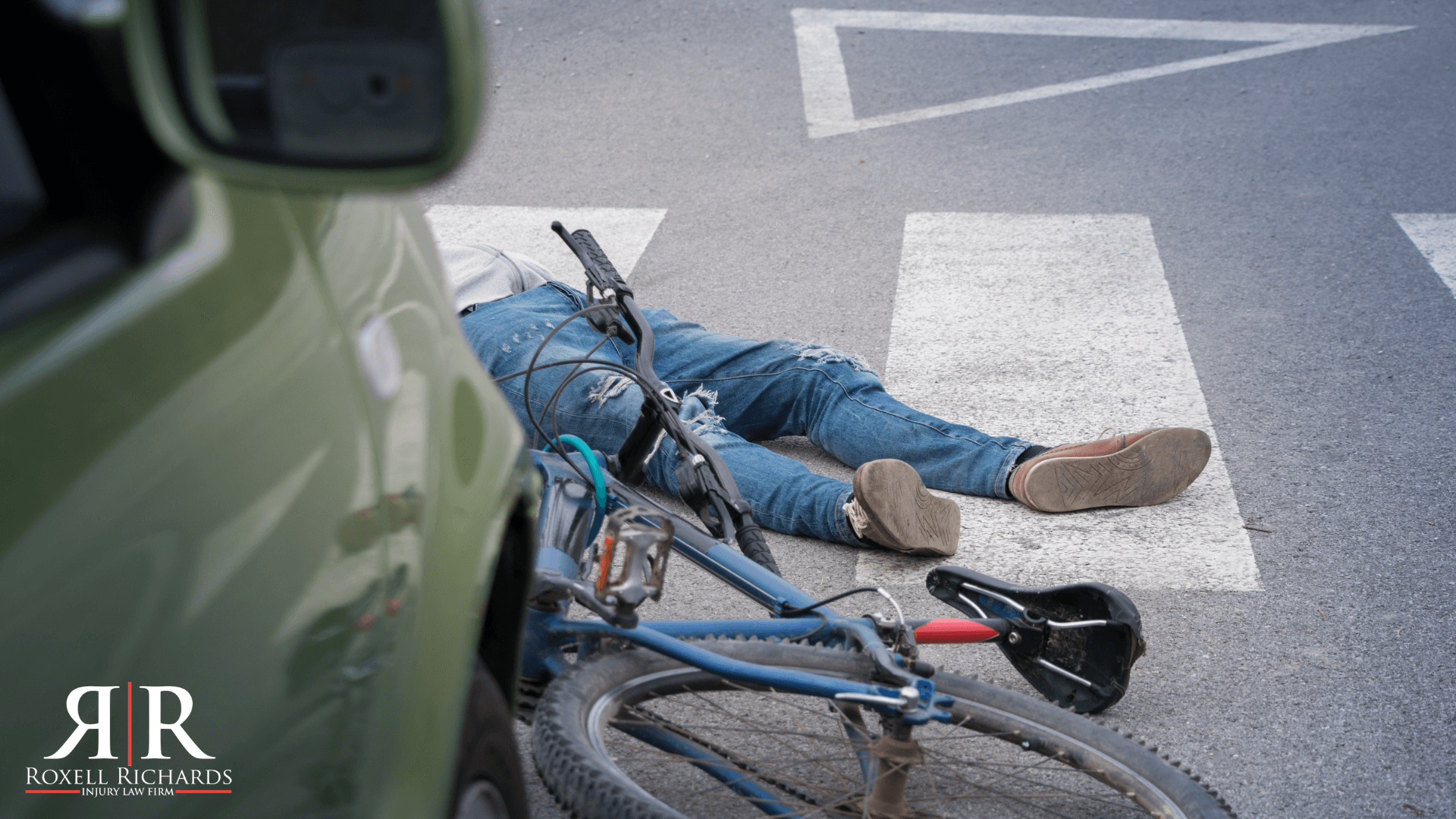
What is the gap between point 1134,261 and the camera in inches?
218

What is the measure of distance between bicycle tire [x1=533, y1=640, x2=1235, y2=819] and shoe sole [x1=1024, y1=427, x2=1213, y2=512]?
131 centimetres

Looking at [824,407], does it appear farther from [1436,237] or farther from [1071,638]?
[1436,237]

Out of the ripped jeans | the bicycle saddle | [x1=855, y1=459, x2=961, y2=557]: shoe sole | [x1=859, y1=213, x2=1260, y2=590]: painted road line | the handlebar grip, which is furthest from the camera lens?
the ripped jeans

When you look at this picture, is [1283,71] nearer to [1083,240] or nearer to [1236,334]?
[1083,240]

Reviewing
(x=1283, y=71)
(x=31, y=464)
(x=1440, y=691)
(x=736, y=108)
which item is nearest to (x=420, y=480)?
(x=31, y=464)

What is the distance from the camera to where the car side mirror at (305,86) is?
1007mm

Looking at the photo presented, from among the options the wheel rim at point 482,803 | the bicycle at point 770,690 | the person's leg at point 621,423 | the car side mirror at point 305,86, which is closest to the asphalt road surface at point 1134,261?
the person's leg at point 621,423

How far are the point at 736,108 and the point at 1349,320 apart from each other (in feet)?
14.9

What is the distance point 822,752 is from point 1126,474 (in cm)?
169

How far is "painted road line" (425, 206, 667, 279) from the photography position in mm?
5773

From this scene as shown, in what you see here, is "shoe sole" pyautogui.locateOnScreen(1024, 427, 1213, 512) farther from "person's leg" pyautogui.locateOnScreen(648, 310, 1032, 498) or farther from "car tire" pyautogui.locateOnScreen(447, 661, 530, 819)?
"car tire" pyautogui.locateOnScreen(447, 661, 530, 819)

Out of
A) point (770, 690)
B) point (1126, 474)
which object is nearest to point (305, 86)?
point (770, 690)

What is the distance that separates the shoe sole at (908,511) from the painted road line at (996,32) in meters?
4.77

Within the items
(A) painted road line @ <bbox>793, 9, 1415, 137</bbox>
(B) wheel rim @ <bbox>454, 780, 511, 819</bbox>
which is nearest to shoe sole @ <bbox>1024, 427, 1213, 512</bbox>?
(B) wheel rim @ <bbox>454, 780, 511, 819</bbox>
